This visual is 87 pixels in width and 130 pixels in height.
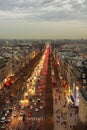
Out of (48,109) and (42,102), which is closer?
(48,109)

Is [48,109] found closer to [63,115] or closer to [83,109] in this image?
[63,115]

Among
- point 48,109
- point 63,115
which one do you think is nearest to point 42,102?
point 48,109

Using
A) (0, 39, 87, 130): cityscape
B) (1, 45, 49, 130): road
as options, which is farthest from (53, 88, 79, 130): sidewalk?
(1, 45, 49, 130): road

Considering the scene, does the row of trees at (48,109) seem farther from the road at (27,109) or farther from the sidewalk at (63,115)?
the road at (27,109)

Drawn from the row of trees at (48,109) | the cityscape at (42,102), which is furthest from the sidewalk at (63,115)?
the row of trees at (48,109)

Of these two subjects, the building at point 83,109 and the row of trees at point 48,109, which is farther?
the building at point 83,109

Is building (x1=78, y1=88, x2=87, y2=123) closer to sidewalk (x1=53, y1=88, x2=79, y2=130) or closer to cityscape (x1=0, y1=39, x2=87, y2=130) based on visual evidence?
cityscape (x1=0, y1=39, x2=87, y2=130)

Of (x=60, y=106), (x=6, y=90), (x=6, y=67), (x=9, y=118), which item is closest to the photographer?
(x=9, y=118)

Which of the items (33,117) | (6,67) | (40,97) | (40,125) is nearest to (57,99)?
(40,97)

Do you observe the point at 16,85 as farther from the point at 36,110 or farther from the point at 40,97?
the point at 36,110
